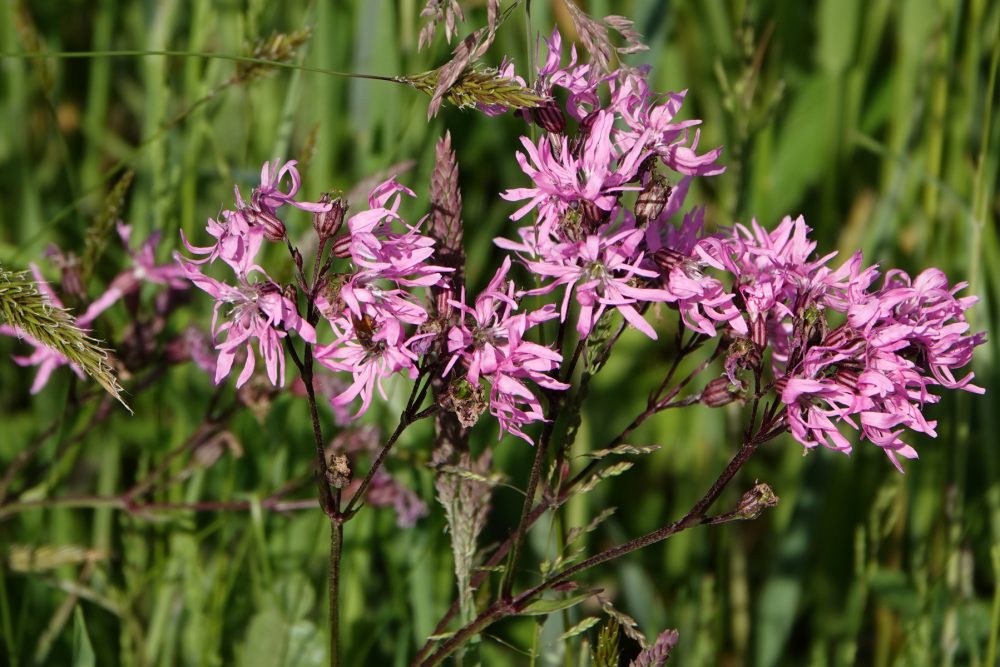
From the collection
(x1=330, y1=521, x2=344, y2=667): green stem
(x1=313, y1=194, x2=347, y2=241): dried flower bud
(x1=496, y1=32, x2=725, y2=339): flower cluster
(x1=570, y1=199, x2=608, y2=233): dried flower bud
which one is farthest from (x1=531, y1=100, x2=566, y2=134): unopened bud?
(x1=330, y1=521, x2=344, y2=667): green stem

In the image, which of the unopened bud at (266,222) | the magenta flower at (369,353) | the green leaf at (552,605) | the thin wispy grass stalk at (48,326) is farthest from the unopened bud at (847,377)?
the thin wispy grass stalk at (48,326)

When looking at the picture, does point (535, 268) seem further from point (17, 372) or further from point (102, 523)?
point (17, 372)

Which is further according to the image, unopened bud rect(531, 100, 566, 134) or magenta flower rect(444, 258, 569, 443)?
unopened bud rect(531, 100, 566, 134)

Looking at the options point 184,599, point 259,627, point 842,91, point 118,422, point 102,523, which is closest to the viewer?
point 259,627

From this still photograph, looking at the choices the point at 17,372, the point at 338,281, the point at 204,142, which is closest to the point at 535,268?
the point at 338,281

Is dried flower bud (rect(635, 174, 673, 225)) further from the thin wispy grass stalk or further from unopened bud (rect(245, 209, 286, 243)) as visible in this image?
the thin wispy grass stalk

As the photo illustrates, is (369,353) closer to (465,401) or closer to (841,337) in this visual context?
(465,401)

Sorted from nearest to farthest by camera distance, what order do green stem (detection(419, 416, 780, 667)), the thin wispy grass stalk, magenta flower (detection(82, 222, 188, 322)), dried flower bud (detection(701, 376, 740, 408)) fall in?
the thin wispy grass stalk, green stem (detection(419, 416, 780, 667)), dried flower bud (detection(701, 376, 740, 408)), magenta flower (detection(82, 222, 188, 322))
